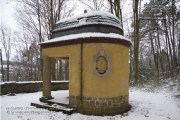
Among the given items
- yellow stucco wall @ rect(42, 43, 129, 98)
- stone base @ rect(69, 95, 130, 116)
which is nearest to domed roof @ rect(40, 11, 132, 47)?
yellow stucco wall @ rect(42, 43, 129, 98)

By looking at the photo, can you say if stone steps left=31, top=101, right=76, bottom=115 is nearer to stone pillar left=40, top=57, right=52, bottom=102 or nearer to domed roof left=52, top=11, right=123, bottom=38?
stone pillar left=40, top=57, right=52, bottom=102

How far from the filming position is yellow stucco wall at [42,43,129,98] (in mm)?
8086

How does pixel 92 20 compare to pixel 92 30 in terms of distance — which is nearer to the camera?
pixel 92 30

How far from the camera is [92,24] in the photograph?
8547 millimetres

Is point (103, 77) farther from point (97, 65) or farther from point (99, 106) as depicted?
point (99, 106)

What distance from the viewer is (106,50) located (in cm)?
820

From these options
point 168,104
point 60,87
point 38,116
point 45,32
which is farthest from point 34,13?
point 168,104

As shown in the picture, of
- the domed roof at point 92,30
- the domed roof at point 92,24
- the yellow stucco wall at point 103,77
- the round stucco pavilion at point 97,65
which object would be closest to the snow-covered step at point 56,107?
the round stucco pavilion at point 97,65

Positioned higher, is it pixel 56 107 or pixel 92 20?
pixel 92 20

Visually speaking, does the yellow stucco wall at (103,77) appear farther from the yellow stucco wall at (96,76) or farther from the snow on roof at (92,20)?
the snow on roof at (92,20)

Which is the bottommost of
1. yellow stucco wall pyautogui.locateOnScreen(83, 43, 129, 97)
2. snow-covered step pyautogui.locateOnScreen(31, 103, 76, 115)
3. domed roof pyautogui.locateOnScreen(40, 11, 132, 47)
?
snow-covered step pyautogui.locateOnScreen(31, 103, 76, 115)

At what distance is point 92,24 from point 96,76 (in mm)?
2487

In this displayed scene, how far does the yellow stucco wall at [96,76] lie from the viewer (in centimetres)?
809

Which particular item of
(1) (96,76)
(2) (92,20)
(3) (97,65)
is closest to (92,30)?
(2) (92,20)
